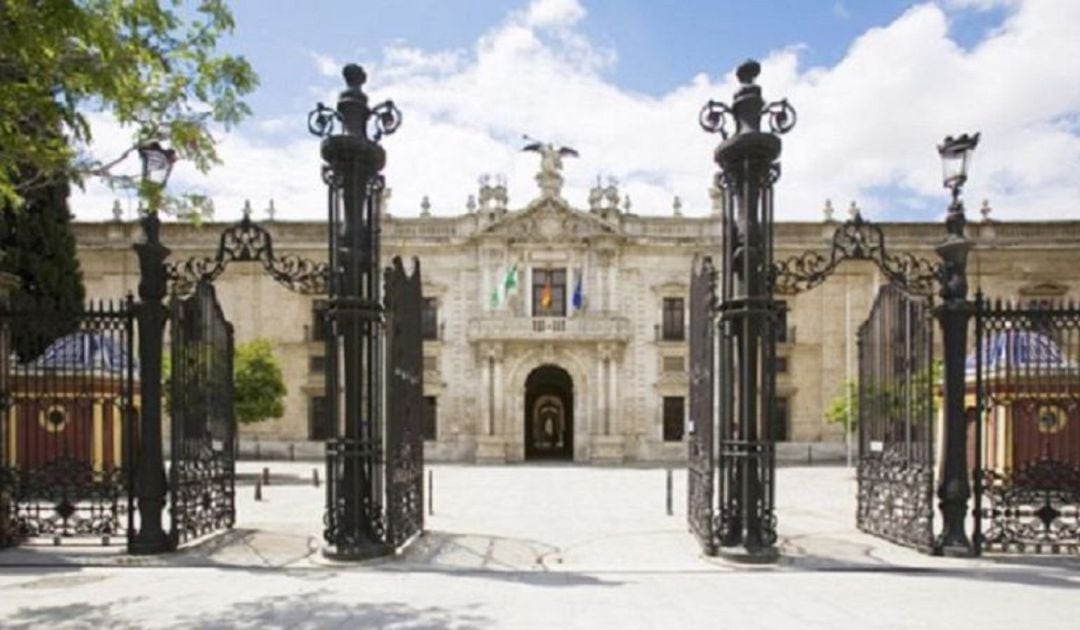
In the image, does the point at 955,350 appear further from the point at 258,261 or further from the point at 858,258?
the point at 258,261

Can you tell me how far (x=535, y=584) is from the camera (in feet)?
28.0

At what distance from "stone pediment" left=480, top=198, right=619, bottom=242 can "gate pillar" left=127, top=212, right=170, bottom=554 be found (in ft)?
76.6

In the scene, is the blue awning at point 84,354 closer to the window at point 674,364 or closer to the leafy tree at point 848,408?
the leafy tree at point 848,408

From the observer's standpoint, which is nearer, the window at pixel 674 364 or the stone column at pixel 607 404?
the stone column at pixel 607 404

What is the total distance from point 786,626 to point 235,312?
100ft

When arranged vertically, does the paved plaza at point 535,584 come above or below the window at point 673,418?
above

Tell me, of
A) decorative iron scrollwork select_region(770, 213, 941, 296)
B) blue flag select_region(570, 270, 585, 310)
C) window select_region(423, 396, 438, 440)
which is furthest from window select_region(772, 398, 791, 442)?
decorative iron scrollwork select_region(770, 213, 941, 296)

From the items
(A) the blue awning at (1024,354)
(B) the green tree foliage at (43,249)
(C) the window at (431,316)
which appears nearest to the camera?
(A) the blue awning at (1024,354)

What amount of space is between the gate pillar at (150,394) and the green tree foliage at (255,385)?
15.1 meters

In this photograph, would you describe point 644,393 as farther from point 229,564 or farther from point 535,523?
point 229,564

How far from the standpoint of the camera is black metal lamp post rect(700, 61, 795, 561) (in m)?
9.77

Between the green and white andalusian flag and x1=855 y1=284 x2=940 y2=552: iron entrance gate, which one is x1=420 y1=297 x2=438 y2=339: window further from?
x1=855 y1=284 x2=940 y2=552: iron entrance gate

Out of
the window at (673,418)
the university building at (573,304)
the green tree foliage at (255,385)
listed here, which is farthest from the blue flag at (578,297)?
the green tree foliage at (255,385)

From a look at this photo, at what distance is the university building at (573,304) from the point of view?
3362cm
